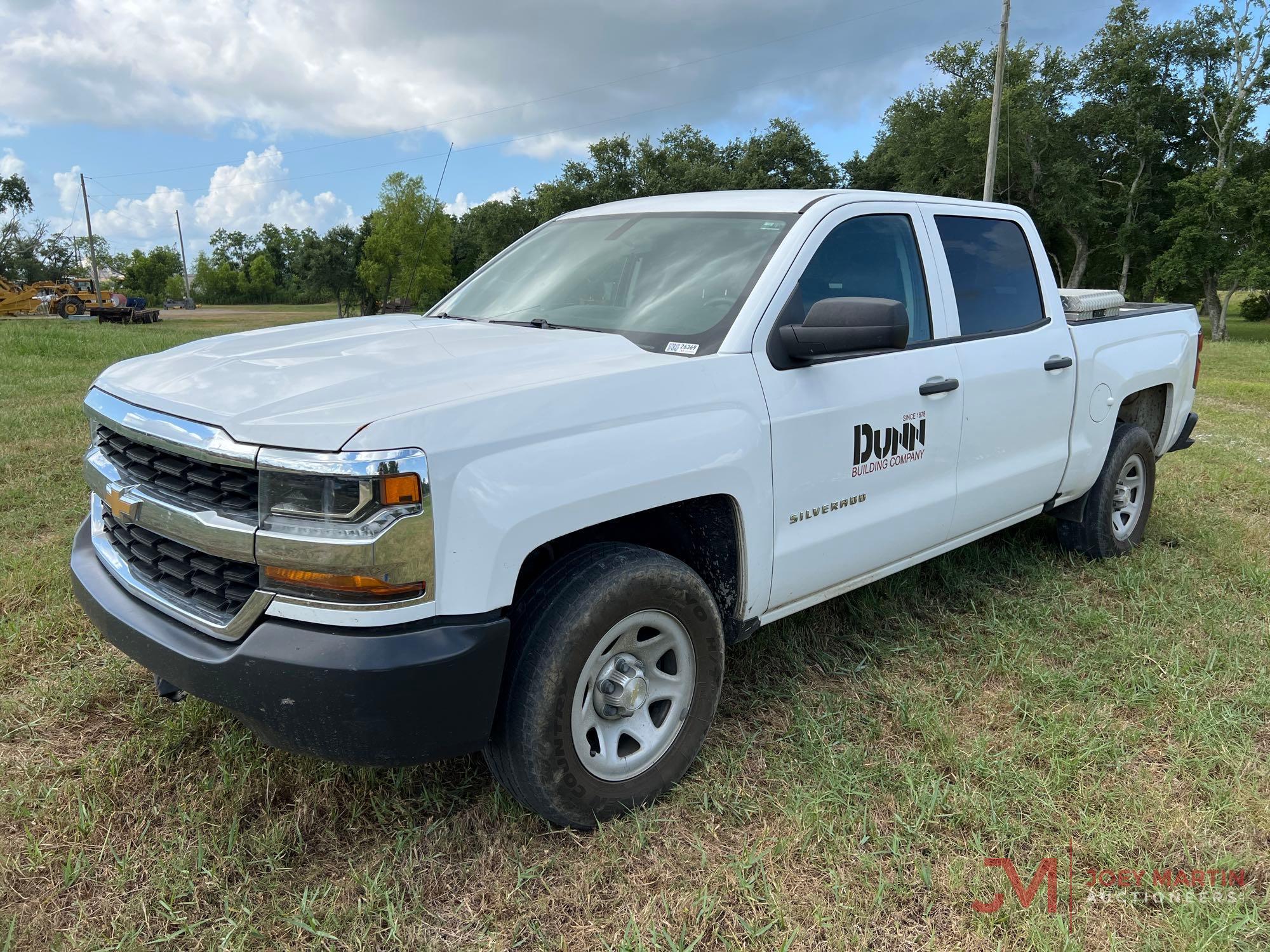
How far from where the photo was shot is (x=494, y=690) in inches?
85.3

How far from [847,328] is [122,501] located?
7.04ft

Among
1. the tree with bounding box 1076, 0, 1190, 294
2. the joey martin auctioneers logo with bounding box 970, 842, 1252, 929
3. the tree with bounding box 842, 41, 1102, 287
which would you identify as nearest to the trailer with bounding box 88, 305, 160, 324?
the tree with bounding box 842, 41, 1102, 287

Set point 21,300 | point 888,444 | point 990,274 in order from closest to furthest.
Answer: point 888,444 → point 990,274 → point 21,300

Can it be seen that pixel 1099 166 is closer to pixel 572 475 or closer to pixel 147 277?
pixel 572 475

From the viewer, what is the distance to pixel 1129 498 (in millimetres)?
4910

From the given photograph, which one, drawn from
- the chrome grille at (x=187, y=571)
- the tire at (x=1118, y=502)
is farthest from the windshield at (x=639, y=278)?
the tire at (x=1118, y=502)

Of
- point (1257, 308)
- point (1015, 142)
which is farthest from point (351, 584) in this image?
point (1257, 308)

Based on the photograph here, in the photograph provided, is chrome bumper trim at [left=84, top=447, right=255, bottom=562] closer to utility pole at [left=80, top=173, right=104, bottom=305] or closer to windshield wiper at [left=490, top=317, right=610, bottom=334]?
windshield wiper at [left=490, top=317, right=610, bottom=334]

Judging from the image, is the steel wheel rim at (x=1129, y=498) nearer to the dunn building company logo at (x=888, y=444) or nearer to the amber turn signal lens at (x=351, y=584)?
the dunn building company logo at (x=888, y=444)

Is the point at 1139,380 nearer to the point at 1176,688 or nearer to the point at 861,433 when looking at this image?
the point at 1176,688

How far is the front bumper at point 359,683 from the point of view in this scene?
200 cm

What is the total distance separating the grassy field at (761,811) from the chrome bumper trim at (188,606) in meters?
0.66

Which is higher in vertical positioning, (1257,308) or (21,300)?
(21,300)

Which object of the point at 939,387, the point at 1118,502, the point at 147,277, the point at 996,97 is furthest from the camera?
the point at 147,277
